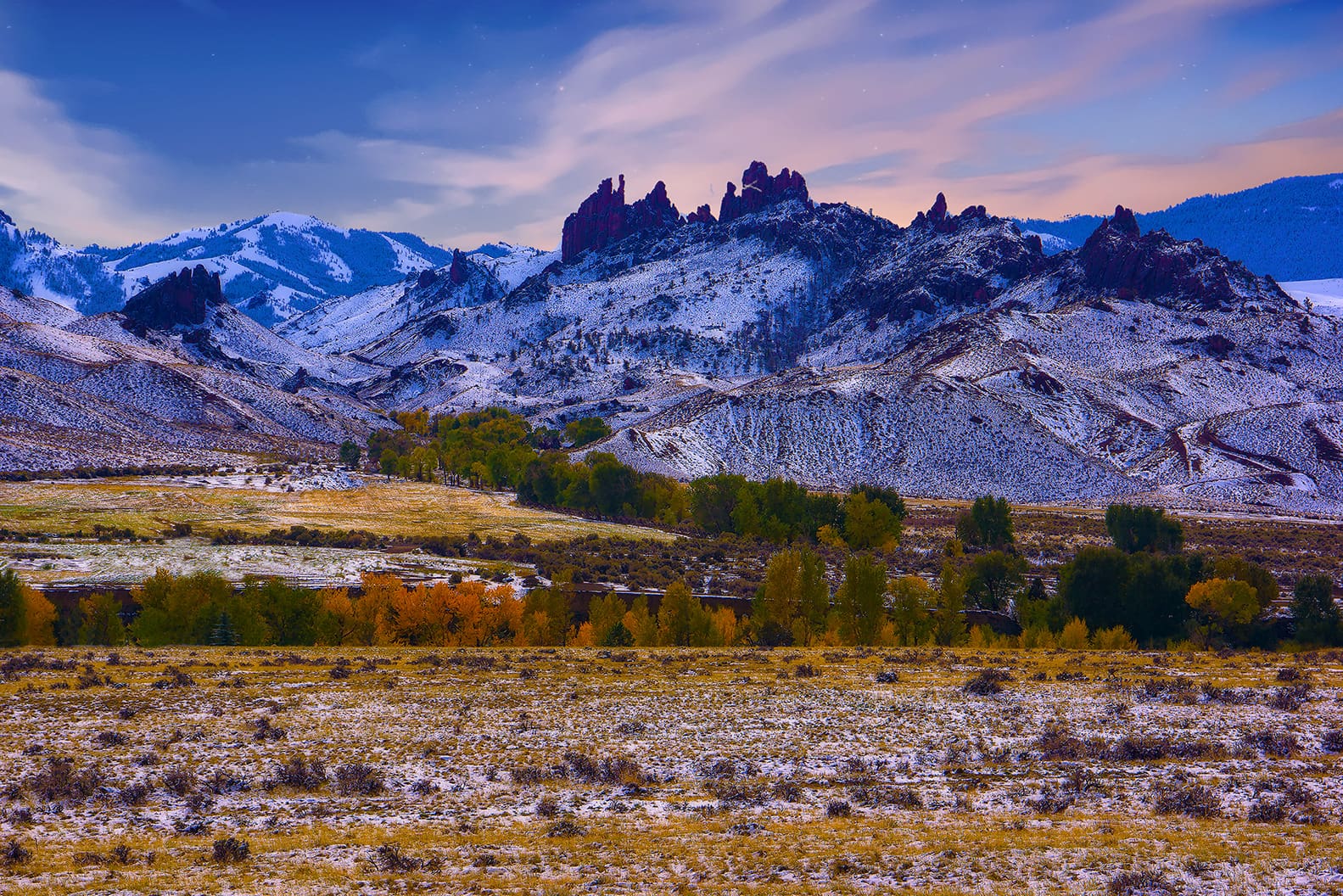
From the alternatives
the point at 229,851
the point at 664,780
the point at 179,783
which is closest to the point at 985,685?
the point at 664,780

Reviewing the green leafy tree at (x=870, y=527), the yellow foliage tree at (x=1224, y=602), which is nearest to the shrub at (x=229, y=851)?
the yellow foliage tree at (x=1224, y=602)

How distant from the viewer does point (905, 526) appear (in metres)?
135

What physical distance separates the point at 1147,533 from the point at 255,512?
385 ft

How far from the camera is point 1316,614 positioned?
65.7m

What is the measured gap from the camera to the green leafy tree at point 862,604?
65.5m

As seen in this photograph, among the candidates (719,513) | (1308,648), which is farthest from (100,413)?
(1308,648)

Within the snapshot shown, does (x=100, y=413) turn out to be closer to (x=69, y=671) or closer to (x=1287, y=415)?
(x=69, y=671)

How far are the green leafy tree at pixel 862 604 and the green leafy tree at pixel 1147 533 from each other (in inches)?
2256

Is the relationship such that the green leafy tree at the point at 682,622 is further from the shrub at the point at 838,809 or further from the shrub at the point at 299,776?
the shrub at the point at 838,809

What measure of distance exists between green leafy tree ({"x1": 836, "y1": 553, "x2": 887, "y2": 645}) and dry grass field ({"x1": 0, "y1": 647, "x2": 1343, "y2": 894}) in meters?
→ 22.8

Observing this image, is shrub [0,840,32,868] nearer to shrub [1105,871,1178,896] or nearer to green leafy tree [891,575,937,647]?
shrub [1105,871,1178,896]

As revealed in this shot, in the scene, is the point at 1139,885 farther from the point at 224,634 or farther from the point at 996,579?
the point at 996,579

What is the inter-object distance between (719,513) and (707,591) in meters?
39.9

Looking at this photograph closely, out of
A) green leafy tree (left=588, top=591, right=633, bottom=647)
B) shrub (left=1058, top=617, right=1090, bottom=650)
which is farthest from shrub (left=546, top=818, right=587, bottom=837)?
shrub (left=1058, top=617, right=1090, bottom=650)
